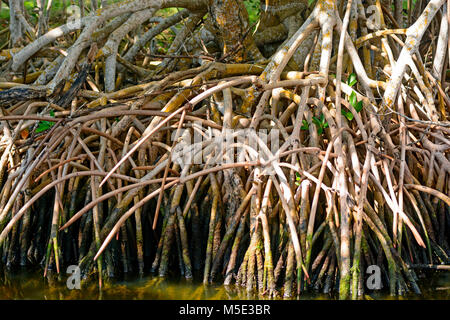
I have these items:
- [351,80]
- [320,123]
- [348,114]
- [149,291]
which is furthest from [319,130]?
[149,291]

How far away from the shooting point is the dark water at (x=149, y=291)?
12.3 feet

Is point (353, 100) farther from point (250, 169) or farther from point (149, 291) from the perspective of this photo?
point (149, 291)

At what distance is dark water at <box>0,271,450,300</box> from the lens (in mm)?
3752

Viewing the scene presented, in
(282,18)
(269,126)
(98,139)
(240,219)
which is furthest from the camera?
A: (282,18)

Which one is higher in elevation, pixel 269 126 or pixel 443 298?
pixel 269 126

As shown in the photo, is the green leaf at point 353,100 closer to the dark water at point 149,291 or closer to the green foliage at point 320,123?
the green foliage at point 320,123

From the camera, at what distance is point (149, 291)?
388cm

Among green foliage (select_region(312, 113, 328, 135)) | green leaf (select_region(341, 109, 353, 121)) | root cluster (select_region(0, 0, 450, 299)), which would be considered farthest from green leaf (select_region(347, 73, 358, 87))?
green foliage (select_region(312, 113, 328, 135))

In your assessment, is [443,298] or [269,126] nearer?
[443,298]

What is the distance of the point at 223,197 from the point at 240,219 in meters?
0.30
